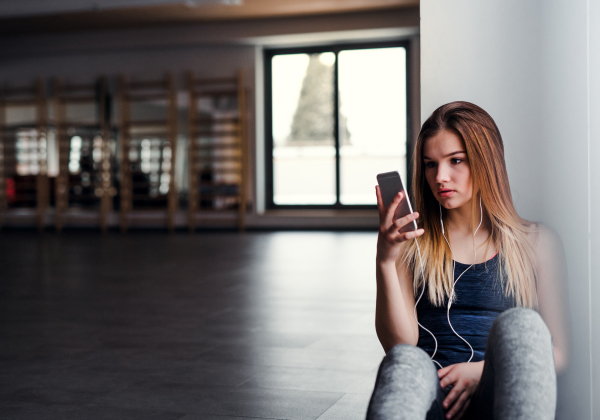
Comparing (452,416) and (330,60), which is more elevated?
(330,60)

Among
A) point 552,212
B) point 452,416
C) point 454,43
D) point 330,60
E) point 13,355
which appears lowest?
point 13,355

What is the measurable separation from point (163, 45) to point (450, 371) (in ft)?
27.4

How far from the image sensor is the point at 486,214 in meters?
1.28

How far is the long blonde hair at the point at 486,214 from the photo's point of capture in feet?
3.97

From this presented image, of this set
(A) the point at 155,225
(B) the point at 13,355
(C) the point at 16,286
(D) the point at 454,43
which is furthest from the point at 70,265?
(D) the point at 454,43

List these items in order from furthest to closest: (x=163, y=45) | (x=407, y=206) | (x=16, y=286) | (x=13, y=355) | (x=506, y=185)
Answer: (x=163, y=45) < (x=16, y=286) < (x=13, y=355) < (x=506, y=185) < (x=407, y=206)

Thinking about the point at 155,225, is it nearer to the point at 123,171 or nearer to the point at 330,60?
the point at 123,171

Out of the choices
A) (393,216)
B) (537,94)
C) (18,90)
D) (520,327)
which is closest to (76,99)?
(18,90)

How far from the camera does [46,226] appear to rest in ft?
31.6

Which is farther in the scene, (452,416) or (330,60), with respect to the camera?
(330,60)

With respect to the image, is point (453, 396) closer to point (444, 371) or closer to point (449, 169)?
point (444, 371)

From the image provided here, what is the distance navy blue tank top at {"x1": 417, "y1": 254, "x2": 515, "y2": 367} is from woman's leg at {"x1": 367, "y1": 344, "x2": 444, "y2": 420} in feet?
0.52

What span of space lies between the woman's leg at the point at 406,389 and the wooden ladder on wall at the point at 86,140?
8.65 metres

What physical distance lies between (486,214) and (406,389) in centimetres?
46
